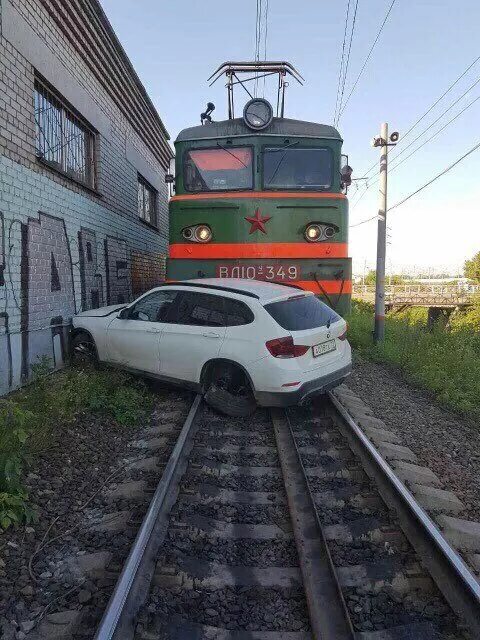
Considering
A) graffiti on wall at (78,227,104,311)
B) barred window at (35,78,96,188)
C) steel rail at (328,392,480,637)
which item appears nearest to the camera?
steel rail at (328,392,480,637)

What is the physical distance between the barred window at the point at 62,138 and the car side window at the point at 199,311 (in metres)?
A: 3.13

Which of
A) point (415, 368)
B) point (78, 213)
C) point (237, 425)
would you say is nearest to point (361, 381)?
point (415, 368)

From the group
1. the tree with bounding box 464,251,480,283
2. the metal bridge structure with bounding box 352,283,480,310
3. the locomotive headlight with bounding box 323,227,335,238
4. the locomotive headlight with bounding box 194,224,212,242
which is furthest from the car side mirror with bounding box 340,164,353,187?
the tree with bounding box 464,251,480,283

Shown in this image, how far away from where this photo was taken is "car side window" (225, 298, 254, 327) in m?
5.31

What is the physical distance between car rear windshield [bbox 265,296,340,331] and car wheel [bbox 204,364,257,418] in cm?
79

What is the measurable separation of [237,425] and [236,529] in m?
2.14

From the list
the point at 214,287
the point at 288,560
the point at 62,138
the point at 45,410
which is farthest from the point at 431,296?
the point at 288,560

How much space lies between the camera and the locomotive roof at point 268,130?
25.4ft

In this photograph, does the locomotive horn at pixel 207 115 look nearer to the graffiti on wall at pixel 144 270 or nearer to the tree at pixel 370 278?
the graffiti on wall at pixel 144 270

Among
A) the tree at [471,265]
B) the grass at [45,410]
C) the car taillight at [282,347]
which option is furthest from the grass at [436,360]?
the tree at [471,265]

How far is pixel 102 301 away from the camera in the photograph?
377 inches

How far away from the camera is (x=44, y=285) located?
6.87m

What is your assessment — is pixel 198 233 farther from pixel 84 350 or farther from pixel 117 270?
pixel 117 270

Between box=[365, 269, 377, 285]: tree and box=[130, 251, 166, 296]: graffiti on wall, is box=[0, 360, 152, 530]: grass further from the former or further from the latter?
box=[365, 269, 377, 285]: tree
